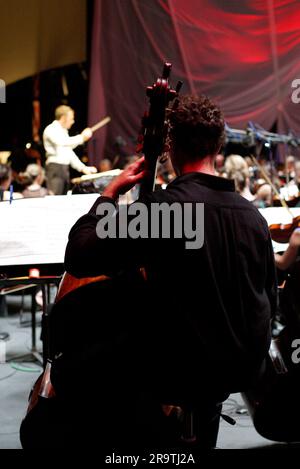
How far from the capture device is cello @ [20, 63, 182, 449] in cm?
198

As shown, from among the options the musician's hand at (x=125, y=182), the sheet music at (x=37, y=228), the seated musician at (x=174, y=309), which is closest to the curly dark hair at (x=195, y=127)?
the seated musician at (x=174, y=309)

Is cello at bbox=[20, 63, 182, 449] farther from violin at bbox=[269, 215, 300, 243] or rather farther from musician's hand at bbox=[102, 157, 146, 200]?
violin at bbox=[269, 215, 300, 243]

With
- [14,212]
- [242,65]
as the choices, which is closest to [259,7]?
[242,65]

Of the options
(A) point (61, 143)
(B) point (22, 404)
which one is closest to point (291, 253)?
(B) point (22, 404)

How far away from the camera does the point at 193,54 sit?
10320 mm

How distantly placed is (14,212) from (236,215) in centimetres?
140

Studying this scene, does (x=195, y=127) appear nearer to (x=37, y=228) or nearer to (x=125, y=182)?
(x=125, y=182)

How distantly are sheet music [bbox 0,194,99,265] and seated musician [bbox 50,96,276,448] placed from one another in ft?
2.63

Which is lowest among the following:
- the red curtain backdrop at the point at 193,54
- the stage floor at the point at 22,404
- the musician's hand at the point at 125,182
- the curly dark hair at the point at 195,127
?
the stage floor at the point at 22,404

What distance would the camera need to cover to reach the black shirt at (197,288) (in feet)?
6.06

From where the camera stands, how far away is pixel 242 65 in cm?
1045

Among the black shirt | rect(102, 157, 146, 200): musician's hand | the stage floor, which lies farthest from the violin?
rect(102, 157, 146, 200): musician's hand

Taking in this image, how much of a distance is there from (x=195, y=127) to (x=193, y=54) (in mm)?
8801

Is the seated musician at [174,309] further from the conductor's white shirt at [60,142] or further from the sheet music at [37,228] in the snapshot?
the conductor's white shirt at [60,142]
